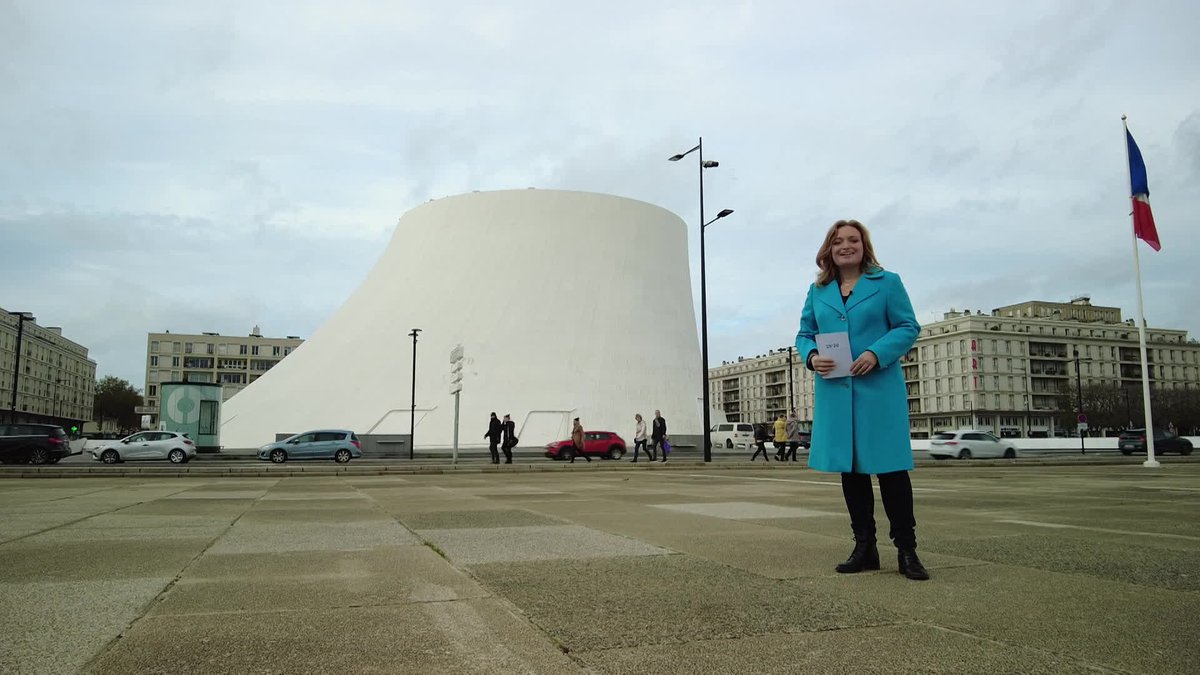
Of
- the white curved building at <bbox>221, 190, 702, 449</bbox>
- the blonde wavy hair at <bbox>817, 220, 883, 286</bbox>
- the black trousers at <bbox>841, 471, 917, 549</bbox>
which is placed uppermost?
the white curved building at <bbox>221, 190, 702, 449</bbox>

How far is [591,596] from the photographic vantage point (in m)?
3.27

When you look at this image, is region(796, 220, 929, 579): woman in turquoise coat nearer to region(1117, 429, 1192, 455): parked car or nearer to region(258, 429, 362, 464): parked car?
region(258, 429, 362, 464): parked car

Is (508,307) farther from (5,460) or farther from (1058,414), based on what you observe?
(1058,414)

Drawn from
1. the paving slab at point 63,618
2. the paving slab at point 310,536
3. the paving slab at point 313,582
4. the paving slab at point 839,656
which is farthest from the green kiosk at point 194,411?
the paving slab at point 839,656

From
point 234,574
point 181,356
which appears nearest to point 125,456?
point 234,574

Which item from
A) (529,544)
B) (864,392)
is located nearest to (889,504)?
(864,392)

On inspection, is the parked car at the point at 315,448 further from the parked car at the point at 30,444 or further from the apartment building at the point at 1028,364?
the apartment building at the point at 1028,364

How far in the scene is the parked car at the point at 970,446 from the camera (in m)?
30.1

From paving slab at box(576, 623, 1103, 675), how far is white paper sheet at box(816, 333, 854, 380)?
1.51 meters

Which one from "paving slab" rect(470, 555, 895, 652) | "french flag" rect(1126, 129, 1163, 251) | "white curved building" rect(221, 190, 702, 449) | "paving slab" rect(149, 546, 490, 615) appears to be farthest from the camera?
"white curved building" rect(221, 190, 702, 449)

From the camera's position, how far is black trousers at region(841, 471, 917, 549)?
3.77 metres

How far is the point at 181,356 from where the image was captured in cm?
9869

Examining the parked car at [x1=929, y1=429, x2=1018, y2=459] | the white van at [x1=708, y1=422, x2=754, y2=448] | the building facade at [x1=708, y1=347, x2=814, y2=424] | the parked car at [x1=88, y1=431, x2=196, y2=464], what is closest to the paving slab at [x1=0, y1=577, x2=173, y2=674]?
the parked car at [x1=88, y1=431, x2=196, y2=464]

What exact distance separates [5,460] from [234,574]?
86.0 ft
